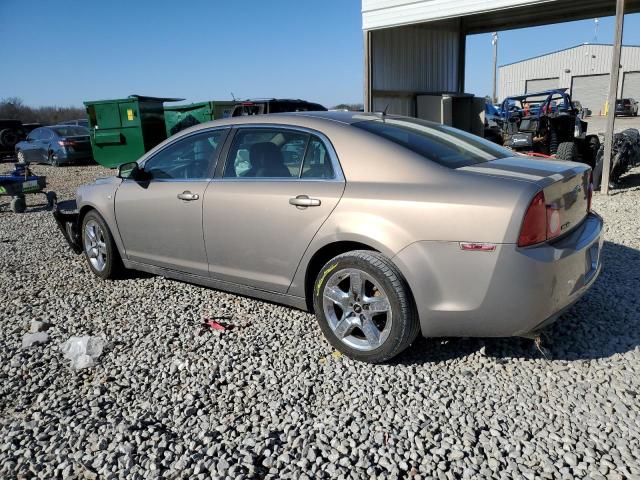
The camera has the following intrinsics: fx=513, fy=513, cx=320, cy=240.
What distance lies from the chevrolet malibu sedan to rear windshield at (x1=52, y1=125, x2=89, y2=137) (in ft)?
→ 49.5

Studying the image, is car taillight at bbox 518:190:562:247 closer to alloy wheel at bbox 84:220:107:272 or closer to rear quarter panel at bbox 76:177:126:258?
rear quarter panel at bbox 76:177:126:258

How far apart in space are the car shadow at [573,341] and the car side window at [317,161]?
A: 1.33 meters

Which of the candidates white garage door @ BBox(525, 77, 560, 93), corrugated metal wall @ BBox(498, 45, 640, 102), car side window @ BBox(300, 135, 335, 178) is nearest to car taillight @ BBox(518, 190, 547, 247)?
car side window @ BBox(300, 135, 335, 178)

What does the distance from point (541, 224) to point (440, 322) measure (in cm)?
78

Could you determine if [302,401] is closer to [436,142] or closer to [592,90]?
[436,142]

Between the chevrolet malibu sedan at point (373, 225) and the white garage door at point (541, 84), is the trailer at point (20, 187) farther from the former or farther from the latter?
the white garage door at point (541, 84)

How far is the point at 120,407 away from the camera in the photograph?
2.93 metres

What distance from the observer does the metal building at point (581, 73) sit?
41062 millimetres

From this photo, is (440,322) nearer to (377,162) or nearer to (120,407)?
(377,162)

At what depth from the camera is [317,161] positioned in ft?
11.5

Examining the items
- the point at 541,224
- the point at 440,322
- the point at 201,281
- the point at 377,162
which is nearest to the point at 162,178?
the point at 201,281

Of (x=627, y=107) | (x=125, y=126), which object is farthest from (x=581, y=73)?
(x=125, y=126)

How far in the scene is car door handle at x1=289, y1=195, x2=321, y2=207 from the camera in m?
3.34

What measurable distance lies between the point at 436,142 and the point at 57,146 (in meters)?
16.6
